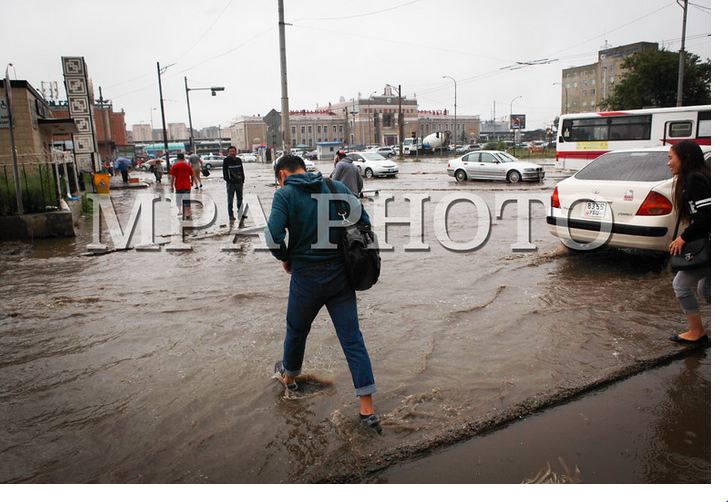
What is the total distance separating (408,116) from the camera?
130 metres

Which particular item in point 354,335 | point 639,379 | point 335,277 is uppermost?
point 335,277

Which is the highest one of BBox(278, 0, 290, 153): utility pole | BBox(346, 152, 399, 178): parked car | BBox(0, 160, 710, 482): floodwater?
BBox(278, 0, 290, 153): utility pole

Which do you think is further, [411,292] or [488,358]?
[411,292]

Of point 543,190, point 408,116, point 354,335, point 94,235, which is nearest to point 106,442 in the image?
point 354,335

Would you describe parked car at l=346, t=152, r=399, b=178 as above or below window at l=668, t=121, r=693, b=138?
below

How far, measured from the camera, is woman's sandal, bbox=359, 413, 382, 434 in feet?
12.0

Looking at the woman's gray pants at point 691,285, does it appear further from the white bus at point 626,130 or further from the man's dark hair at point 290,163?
the white bus at point 626,130

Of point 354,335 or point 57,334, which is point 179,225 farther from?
point 354,335

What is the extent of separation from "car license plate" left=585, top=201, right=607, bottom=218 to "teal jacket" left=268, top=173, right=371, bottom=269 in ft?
17.0

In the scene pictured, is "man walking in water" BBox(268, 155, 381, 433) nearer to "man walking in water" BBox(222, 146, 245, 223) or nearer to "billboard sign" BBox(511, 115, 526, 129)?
"man walking in water" BBox(222, 146, 245, 223)

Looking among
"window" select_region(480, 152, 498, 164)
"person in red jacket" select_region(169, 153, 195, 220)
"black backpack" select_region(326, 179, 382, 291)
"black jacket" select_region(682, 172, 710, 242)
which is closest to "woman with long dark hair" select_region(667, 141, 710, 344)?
"black jacket" select_region(682, 172, 710, 242)

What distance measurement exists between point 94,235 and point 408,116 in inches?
4798

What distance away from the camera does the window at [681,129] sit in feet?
72.5

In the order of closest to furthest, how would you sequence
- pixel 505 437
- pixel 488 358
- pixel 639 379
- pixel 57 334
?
pixel 505 437
pixel 639 379
pixel 488 358
pixel 57 334
